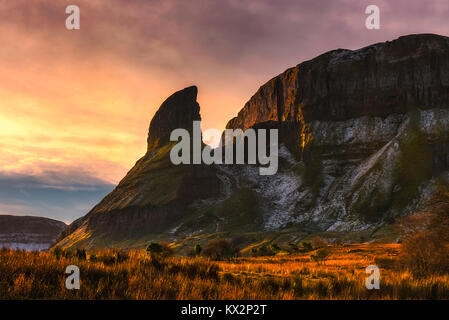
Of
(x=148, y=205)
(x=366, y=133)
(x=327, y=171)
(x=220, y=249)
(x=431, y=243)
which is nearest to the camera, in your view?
(x=431, y=243)

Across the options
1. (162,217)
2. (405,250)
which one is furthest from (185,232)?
(405,250)

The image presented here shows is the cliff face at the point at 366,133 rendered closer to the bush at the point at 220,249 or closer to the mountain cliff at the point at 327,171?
the mountain cliff at the point at 327,171

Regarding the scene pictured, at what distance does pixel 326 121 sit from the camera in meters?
166

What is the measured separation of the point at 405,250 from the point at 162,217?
139 meters

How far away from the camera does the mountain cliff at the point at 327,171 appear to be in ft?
404

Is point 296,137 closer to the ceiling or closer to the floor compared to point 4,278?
closer to the ceiling

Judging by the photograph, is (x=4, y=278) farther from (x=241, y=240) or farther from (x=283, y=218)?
(x=283, y=218)

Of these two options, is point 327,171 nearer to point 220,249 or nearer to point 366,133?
point 366,133

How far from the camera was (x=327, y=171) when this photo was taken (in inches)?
5851

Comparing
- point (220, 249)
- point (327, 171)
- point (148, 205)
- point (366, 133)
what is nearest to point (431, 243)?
point (220, 249)

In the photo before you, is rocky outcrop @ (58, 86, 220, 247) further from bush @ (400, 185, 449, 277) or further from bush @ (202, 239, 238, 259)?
bush @ (400, 185, 449, 277)

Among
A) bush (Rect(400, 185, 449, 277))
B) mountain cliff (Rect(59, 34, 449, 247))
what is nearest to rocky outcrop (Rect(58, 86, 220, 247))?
mountain cliff (Rect(59, 34, 449, 247))

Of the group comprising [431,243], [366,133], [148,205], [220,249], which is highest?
[366,133]

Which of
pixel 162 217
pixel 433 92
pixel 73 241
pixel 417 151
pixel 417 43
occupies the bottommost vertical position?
pixel 73 241
